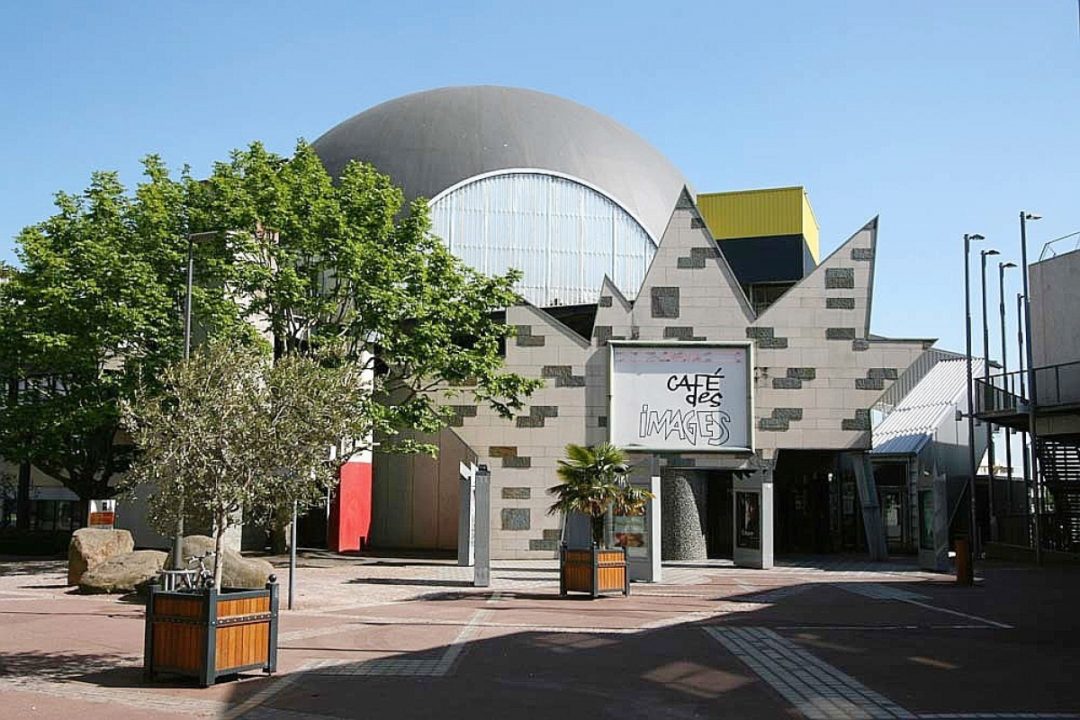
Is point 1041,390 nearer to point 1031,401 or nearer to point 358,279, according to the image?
point 1031,401

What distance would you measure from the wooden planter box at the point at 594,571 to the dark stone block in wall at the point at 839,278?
1568 cm

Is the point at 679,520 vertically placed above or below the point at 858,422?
below

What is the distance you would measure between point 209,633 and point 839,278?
27265 millimetres

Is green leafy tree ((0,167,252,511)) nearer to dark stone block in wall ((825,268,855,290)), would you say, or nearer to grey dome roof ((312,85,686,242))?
grey dome roof ((312,85,686,242))

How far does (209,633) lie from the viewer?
12.1 m

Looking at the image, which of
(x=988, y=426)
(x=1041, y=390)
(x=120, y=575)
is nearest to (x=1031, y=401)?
(x=1041, y=390)

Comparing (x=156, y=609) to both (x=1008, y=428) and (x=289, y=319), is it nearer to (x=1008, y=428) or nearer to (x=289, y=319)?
(x=289, y=319)

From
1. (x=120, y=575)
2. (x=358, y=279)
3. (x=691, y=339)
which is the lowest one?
(x=120, y=575)

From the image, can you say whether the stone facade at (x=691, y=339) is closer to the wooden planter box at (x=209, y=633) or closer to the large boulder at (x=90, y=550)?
the large boulder at (x=90, y=550)

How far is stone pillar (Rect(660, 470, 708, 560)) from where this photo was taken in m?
34.0

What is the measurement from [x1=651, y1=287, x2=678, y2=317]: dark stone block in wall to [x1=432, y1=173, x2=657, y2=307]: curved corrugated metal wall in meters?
12.2

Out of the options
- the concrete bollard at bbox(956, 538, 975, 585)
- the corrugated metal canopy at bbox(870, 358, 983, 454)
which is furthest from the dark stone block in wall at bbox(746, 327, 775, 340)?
the concrete bollard at bbox(956, 538, 975, 585)

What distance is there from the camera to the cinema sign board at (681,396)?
112ft

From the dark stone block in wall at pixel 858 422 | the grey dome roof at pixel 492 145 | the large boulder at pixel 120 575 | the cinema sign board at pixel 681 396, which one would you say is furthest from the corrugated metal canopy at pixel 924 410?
the large boulder at pixel 120 575
